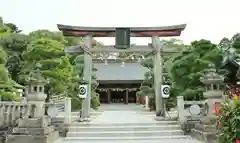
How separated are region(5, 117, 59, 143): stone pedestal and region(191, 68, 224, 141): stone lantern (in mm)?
4357

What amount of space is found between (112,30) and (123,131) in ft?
15.1

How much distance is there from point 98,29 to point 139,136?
16.5ft

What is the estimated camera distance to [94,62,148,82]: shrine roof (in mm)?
36653

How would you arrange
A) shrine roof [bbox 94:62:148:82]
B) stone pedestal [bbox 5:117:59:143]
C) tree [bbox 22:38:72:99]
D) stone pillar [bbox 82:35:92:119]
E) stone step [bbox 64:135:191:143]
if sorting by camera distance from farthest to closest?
shrine roof [bbox 94:62:148:82] → tree [bbox 22:38:72:99] → stone pillar [bbox 82:35:92:119] → stone step [bbox 64:135:191:143] → stone pedestal [bbox 5:117:59:143]

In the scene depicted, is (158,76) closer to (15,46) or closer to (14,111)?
(14,111)

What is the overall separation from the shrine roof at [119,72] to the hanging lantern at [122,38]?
927 inches

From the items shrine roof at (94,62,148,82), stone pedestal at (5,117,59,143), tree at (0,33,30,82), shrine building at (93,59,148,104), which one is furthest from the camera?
shrine roof at (94,62,148,82)

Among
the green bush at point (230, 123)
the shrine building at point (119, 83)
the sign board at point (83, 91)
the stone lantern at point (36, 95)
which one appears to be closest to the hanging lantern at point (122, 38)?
the sign board at point (83, 91)

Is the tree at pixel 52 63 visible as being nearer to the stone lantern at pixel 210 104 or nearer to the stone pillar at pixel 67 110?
the stone pillar at pixel 67 110

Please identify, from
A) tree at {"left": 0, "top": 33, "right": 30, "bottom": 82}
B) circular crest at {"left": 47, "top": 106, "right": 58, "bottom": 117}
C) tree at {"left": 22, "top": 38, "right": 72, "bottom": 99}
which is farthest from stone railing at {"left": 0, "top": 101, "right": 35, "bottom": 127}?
tree at {"left": 0, "top": 33, "right": 30, "bottom": 82}

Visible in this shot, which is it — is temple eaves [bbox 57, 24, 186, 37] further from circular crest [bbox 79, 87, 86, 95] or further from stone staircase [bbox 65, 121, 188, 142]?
stone staircase [bbox 65, 121, 188, 142]

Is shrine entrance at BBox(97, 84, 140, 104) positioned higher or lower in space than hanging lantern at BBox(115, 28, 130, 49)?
lower

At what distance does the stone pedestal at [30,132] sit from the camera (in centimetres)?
800

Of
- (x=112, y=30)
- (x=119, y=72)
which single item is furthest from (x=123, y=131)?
(x=119, y=72)
